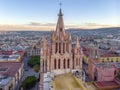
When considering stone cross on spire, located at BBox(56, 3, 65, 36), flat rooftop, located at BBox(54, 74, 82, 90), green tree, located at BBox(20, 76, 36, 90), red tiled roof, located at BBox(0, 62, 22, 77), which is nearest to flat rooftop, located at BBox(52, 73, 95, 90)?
flat rooftop, located at BBox(54, 74, 82, 90)

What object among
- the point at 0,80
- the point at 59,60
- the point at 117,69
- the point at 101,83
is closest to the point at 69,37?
the point at 59,60

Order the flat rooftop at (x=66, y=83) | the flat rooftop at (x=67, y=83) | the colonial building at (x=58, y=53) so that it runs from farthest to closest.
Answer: the colonial building at (x=58, y=53)
the flat rooftop at (x=66, y=83)
the flat rooftop at (x=67, y=83)

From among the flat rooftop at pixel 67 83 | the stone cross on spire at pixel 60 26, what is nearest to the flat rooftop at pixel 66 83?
the flat rooftop at pixel 67 83

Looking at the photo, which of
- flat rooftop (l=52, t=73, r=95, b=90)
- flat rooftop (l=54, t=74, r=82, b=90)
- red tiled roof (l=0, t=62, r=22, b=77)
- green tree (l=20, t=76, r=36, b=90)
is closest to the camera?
flat rooftop (l=52, t=73, r=95, b=90)

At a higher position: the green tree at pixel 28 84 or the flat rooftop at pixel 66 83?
the flat rooftop at pixel 66 83

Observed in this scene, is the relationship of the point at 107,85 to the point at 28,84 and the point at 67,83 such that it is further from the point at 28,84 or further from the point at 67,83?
the point at 67,83

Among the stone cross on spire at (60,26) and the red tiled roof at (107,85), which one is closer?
the stone cross on spire at (60,26)

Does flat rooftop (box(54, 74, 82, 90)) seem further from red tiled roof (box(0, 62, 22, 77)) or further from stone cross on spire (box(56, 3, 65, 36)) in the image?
red tiled roof (box(0, 62, 22, 77))

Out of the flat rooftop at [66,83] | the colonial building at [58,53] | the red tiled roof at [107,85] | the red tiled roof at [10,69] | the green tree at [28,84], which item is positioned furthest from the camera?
the red tiled roof at [10,69]

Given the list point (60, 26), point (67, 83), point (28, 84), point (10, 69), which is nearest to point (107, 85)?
point (28, 84)

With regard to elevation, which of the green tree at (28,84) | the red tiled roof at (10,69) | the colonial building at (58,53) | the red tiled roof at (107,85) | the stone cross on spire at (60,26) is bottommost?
the green tree at (28,84)

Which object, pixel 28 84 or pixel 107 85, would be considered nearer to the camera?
pixel 107 85

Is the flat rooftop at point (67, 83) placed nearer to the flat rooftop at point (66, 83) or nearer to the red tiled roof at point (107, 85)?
the flat rooftop at point (66, 83)
